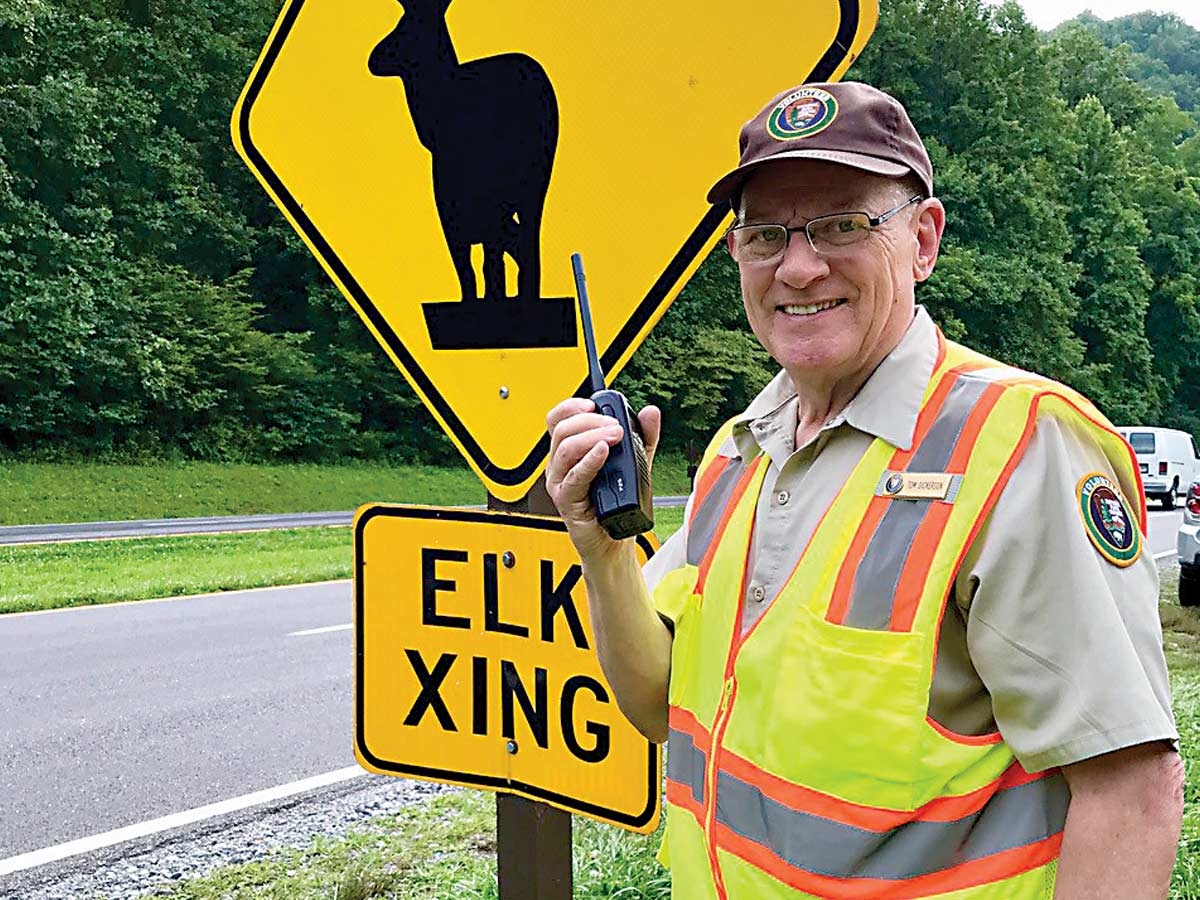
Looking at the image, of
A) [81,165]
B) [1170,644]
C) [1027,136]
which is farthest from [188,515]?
[1027,136]

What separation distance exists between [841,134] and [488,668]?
1.24 m

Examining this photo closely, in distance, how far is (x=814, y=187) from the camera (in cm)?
162

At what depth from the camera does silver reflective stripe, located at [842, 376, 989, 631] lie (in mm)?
1424

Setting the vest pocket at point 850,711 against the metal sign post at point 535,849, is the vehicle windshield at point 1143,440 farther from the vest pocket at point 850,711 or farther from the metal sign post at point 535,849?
the vest pocket at point 850,711

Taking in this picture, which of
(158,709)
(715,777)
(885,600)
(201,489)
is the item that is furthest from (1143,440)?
(885,600)

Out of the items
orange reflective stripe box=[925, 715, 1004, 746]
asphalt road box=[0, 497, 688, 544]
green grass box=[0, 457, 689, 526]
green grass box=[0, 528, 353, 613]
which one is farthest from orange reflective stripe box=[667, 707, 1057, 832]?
green grass box=[0, 457, 689, 526]

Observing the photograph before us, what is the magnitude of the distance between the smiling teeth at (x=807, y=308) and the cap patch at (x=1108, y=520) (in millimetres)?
421

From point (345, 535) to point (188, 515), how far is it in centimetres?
664

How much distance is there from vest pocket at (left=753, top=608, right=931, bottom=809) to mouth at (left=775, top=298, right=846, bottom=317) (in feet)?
1.36

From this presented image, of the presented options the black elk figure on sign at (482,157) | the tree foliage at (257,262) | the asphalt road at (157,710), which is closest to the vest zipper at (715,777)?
the black elk figure on sign at (482,157)

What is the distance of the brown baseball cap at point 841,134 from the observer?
5.13 feet

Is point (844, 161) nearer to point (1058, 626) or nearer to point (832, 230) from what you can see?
point (832, 230)

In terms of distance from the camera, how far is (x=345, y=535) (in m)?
17.8

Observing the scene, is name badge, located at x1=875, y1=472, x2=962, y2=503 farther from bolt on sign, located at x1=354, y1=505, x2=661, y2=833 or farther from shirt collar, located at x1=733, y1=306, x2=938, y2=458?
bolt on sign, located at x1=354, y1=505, x2=661, y2=833
